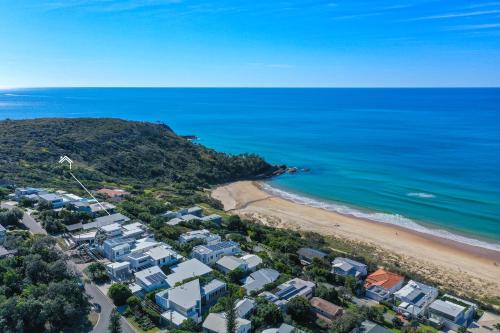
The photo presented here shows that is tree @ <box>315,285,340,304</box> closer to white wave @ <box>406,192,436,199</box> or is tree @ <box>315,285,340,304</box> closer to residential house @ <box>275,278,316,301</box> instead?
residential house @ <box>275,278,316,301</box>

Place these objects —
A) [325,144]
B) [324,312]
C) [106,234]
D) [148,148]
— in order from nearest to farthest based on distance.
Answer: [324,312], [106,234], [148,148], [325,144]

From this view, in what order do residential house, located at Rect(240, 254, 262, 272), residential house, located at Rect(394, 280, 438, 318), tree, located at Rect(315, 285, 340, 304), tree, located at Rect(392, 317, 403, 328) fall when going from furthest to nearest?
residential house, located at Rect(240, 254, 262, 272) < residential house, located at Rect(394, 280, 438, 318) < tree, located at Rect(315, 285, 340, 304) < tree, located at Rect(392, 317, 403, 328)

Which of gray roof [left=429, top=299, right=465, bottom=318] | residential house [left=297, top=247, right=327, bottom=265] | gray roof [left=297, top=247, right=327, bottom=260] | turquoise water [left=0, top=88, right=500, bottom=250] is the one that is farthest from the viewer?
turquoise water [left=0, top=88, right=500, bottom=250]

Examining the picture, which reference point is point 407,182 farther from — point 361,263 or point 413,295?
point 413,295

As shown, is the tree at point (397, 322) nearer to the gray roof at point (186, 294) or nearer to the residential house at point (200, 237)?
the gray roof at point (186, 294)

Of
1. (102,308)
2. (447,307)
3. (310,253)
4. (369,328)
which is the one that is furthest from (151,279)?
(447,307)

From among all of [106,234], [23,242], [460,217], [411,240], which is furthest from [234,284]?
[460,217]

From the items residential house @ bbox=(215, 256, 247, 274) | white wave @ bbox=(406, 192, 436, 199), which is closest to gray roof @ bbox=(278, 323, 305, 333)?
residential house @ bbox=(215, 256, 247, 274)

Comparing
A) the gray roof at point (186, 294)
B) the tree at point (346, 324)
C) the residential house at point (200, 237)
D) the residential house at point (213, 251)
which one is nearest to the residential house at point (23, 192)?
the residential house at point (200, 237)
